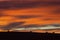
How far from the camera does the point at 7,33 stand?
40.1 m
